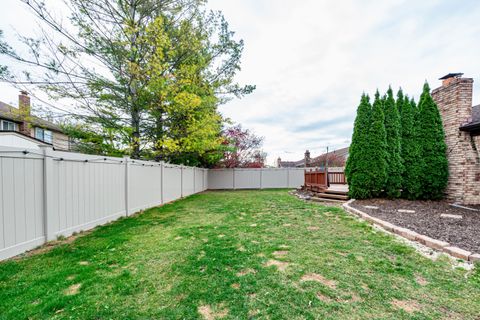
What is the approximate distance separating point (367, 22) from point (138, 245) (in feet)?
29.1

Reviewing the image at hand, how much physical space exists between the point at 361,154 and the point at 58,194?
813 cm

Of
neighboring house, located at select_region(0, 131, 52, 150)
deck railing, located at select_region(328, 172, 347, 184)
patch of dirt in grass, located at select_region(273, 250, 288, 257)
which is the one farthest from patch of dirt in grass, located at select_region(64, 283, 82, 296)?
deck railing, located at select_region(328, 172, 347, 184)

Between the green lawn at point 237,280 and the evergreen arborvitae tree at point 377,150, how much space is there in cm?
393

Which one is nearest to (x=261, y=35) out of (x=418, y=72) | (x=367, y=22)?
(x=367, y=22)

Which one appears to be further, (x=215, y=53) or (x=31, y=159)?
(x=215, y=53)

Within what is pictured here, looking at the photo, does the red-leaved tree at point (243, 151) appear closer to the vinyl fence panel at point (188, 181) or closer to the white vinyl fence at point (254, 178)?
the white vinyl fence at point (254, 178)

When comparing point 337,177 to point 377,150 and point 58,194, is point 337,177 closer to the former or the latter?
point 377,150

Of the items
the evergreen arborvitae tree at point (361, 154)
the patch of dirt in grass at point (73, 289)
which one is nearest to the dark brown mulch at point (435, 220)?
the evergreen arborvitae tree at point (361, 154)

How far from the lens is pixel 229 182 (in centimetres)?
1518

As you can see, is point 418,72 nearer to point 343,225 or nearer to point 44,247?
point 343,225

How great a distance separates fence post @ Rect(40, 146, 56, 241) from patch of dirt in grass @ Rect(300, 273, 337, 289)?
383cm

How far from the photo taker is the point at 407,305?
1763mm

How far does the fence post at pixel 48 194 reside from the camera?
3285mm

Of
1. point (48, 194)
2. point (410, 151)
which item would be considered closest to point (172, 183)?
point (48, 194)
